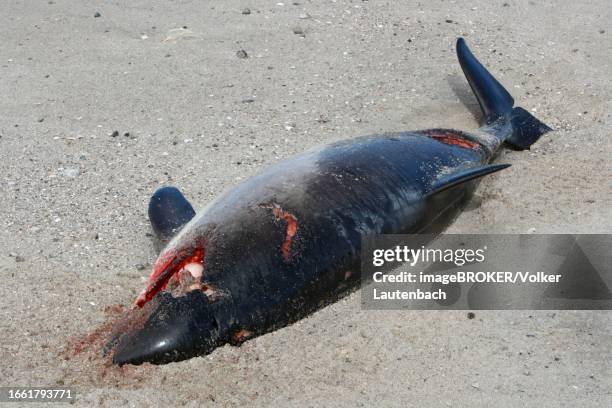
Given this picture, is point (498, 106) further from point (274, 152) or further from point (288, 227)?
point (288, 227)

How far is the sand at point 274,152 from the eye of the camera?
4.57 m

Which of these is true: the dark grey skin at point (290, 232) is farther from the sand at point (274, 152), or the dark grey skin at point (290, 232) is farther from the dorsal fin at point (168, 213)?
the sand at point (274, 152)

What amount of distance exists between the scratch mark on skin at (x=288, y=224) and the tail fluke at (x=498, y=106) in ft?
9.44

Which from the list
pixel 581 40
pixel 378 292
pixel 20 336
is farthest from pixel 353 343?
pixel 581 40

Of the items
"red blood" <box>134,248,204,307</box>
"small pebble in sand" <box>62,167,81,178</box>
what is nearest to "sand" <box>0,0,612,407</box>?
"small pebble in sand" <box>62,167,81,178</box>

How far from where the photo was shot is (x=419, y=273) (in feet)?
18.4

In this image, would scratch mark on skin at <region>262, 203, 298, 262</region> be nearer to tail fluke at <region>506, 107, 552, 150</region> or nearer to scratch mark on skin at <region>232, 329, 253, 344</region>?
scratch mark on skin at <region>232, 329, 253, 344</region>

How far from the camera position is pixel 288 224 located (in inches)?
192

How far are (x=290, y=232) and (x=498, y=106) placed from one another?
341 centimetres

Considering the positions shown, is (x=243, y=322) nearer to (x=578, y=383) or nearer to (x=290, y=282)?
(x=290, y=282)

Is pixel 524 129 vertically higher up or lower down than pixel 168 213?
higher up

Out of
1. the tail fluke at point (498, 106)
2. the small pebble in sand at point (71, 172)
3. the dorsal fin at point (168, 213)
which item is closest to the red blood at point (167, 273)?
the dorsal fin at point (168, 213)

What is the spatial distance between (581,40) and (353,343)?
573 centimetres

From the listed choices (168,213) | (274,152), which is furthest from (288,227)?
(274,152)
